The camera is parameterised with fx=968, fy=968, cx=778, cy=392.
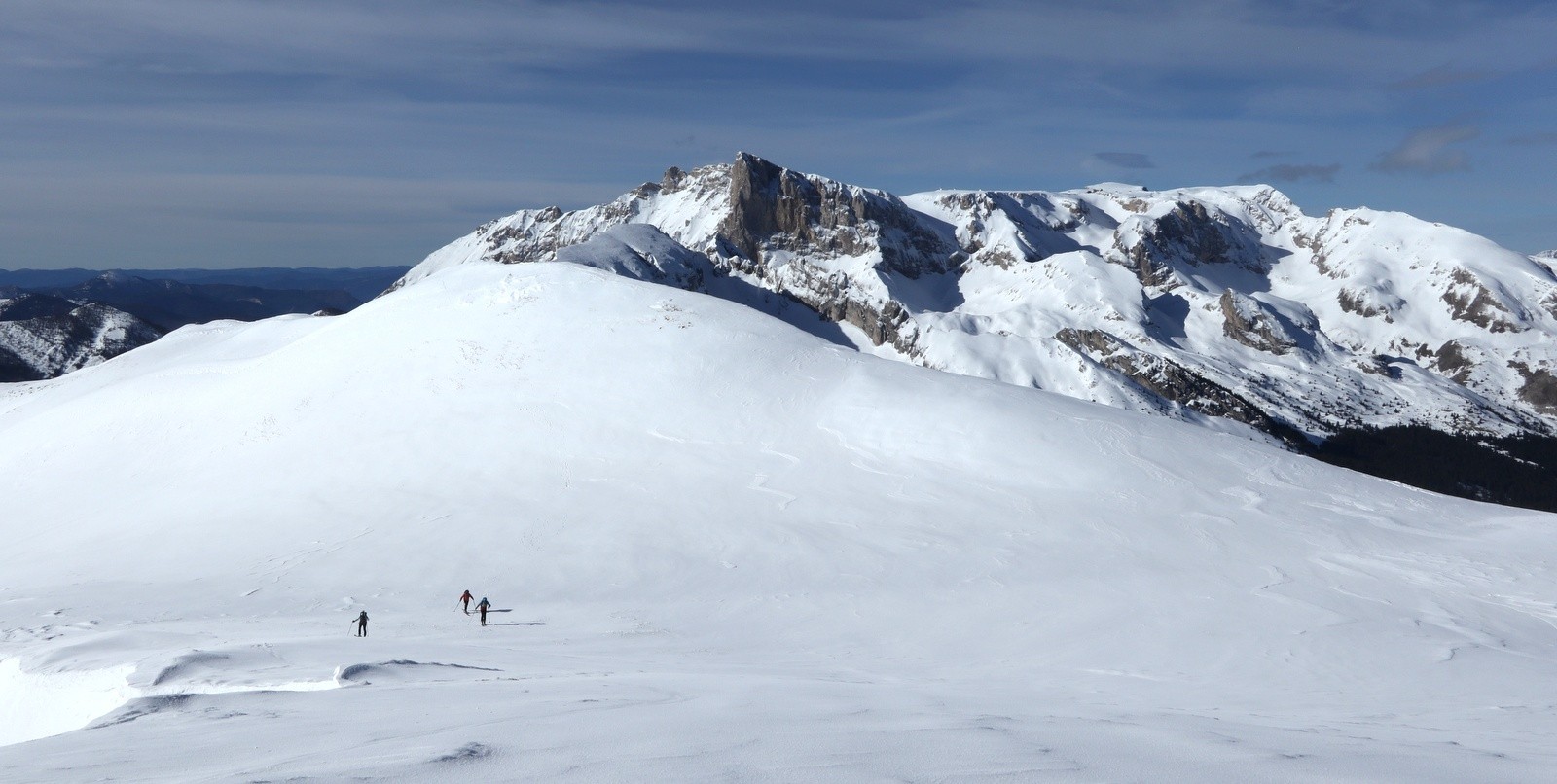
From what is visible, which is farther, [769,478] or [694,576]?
[769,478]

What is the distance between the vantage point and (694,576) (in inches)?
1142

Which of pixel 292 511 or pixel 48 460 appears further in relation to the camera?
pixel 48 460

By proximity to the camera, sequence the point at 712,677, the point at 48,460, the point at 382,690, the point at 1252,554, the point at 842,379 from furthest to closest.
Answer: the point at 842,379, the point at 48,460, the point at 1252,554, the point at 712,677, the point at 382,690

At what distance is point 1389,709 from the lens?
18406 mm

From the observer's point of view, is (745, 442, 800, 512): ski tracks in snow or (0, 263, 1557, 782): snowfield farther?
(745, 442, 800, 512): ski tracks in snow

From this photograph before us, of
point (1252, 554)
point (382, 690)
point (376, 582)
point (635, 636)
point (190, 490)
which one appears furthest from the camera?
point (190, 490)

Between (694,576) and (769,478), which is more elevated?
(769,478)

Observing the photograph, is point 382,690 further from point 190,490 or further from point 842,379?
point 842,379

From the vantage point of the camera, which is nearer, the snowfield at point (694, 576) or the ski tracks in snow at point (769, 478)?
the snowfield at point (694, 576)

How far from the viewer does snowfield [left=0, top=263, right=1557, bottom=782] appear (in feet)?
40.1

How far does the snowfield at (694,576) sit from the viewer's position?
40.1ft

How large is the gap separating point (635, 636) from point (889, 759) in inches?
551

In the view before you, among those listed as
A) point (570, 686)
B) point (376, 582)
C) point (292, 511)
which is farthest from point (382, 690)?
point (292, 511)

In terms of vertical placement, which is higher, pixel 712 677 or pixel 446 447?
pixel 446 447
